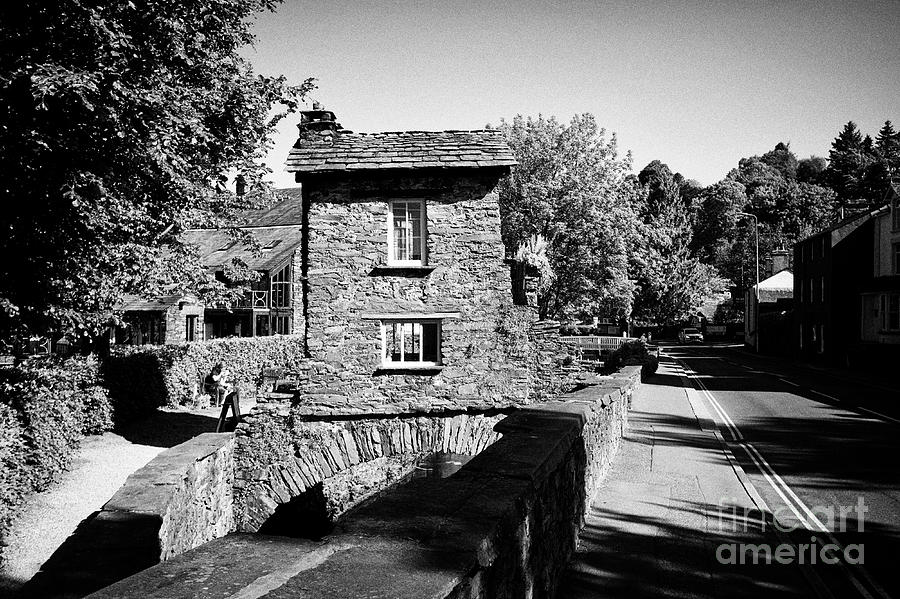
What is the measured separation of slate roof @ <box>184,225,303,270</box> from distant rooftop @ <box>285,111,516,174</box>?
19578 mm

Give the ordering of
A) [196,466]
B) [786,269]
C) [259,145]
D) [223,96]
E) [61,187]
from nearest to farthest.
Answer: [61,187] → [196,466] → [223,96] → [259,145] → [786,269]

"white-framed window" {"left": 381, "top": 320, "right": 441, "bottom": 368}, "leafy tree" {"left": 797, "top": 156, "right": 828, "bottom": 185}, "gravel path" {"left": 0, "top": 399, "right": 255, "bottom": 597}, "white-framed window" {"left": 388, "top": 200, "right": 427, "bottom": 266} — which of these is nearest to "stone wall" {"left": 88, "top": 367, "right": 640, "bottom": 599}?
"gravel path" {"left": 0, "top": 399, "right": 255, "bottom": 597}

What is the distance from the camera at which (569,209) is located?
39.3 metres

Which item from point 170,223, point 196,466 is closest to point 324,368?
point 196,466

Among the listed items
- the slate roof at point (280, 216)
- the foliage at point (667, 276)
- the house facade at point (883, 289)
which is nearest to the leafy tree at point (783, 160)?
the foliage at point (667, 276)

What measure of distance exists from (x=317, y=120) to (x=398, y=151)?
2.95m

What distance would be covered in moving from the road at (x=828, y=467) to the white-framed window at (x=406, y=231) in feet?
28.1

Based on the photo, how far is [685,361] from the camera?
143 feet

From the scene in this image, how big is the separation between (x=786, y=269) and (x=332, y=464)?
68.7m

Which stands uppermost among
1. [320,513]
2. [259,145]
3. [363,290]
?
[259,145]

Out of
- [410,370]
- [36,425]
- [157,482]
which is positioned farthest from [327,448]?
[157,482]

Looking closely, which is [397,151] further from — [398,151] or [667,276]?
[667,276]

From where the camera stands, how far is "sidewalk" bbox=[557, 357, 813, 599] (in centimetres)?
589

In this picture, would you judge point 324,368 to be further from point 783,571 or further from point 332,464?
A: point 783,571
